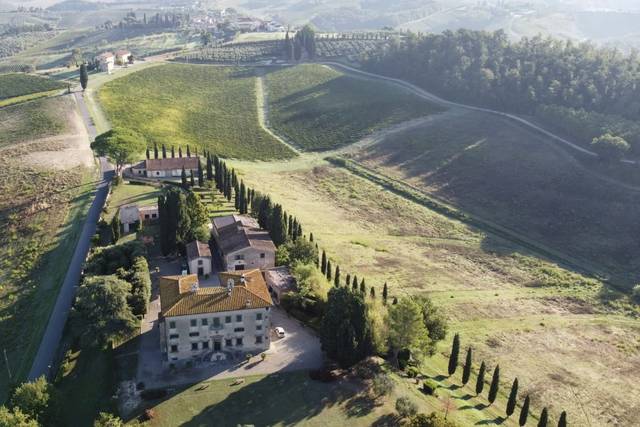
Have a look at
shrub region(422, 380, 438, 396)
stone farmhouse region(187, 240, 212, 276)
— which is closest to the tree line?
shrub region(422, 380, 438, 396)

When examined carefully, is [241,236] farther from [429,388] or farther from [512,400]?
[512,400]

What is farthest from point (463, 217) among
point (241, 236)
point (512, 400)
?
point (512, 400)

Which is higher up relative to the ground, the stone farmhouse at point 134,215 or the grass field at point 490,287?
the stone farmhouse at point 134,215

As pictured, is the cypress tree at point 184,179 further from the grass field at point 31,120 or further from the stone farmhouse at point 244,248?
the grass field at point 31,120

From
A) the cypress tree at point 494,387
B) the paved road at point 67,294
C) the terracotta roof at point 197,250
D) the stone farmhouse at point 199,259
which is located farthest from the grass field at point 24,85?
the cypress tree at point 494,387

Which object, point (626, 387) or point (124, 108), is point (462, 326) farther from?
point (124, 108)

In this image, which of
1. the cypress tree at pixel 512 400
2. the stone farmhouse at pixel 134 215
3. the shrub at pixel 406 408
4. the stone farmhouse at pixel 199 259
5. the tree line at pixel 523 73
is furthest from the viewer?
the tree line at pixel 523 73

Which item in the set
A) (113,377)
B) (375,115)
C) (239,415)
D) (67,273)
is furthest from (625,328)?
(375,115)
